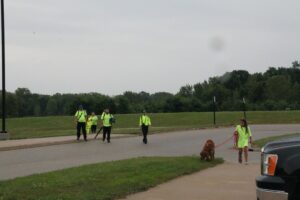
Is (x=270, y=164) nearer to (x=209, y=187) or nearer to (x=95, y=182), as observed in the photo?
(x=209, y=187)

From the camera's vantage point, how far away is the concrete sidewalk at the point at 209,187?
10.5m

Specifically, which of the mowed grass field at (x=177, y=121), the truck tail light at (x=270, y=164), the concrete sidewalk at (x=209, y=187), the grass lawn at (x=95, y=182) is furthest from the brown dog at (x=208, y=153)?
the mowed grass field at (x=177, y=121)

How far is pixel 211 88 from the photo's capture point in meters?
132

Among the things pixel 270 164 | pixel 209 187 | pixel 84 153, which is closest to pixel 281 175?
pixel 270 164

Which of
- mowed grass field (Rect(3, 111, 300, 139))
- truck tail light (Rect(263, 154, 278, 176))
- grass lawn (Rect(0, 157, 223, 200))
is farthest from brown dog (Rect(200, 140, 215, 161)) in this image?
mowed grass field (Rect(3, 111, 300, 139))

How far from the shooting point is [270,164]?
6.80m

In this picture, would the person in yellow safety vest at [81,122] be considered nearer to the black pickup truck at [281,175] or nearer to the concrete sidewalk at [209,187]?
the concrete sidewalk at [209,187]

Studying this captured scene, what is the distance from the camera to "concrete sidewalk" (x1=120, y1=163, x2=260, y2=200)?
1049 centimetres

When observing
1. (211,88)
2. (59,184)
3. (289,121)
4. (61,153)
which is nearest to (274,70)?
(211,88)

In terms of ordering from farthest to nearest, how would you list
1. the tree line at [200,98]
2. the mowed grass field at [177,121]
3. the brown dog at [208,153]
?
the tree line at [200,98] < the mowed grass field at [177,121] < the brown dog at [208,153]

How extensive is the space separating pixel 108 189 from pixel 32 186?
1362 millimetres

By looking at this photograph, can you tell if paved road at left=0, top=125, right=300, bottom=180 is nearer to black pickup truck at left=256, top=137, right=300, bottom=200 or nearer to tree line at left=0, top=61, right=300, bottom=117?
black pickup truck at left=256, top=137, right=300, bottom=200

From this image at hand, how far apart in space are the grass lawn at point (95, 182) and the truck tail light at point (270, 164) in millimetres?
3638

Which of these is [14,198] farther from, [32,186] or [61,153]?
[61,153]
